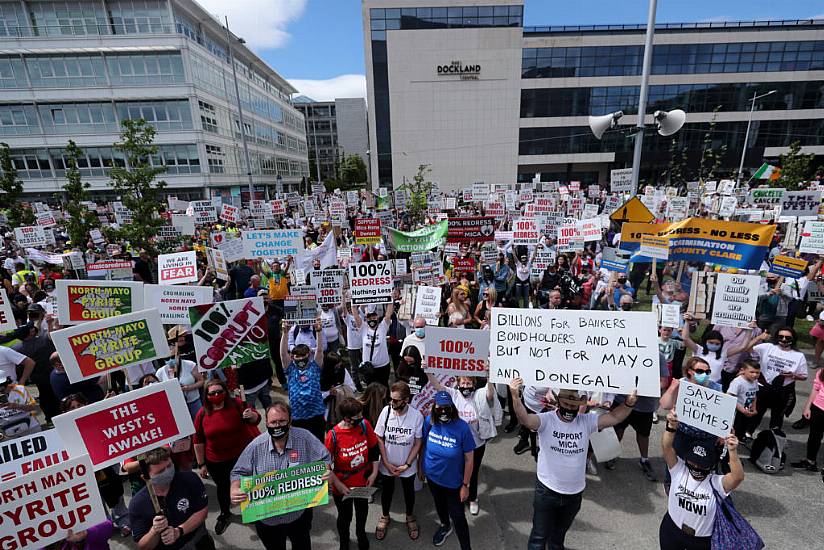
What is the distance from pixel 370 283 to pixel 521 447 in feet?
11.3

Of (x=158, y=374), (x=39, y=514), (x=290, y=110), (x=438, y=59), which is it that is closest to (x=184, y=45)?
(x=438, y=59)

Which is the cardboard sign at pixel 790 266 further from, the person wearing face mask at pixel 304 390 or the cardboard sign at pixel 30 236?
the cardboard sign at pixel 30 236

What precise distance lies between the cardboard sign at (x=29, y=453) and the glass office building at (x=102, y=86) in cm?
4043

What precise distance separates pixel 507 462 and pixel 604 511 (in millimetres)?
1323

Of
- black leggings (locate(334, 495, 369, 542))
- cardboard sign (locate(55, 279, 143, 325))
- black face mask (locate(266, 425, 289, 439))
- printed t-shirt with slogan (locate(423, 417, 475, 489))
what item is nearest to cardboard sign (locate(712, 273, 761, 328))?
printed t-shirt with slogan (locate(423, 417, 475, 489))

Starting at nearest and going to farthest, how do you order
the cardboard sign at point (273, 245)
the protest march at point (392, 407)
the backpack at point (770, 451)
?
the protest march at point (392, 407), the backpack at point (770, 451), the cardboard sign at point (273, 245)

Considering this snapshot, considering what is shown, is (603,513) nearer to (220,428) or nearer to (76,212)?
(220,428)

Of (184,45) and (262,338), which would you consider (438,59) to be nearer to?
(184,45)

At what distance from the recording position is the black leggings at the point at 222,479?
4.52 metres

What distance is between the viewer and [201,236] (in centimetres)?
1886

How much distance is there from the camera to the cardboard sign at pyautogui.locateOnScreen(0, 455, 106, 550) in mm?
2734

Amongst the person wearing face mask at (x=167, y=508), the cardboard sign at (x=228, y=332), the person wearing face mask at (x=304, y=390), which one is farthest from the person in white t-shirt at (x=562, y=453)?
the cardboard sign at (x=228, y=332)

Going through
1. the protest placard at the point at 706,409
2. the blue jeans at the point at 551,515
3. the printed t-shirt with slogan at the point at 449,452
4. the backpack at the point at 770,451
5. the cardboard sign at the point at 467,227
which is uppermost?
the cardboard sign at the point at 467,227

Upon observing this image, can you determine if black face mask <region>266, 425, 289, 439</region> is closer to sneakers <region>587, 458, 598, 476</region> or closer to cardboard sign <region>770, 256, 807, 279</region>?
sneakers <region>587, 458, 598, 476</region>
